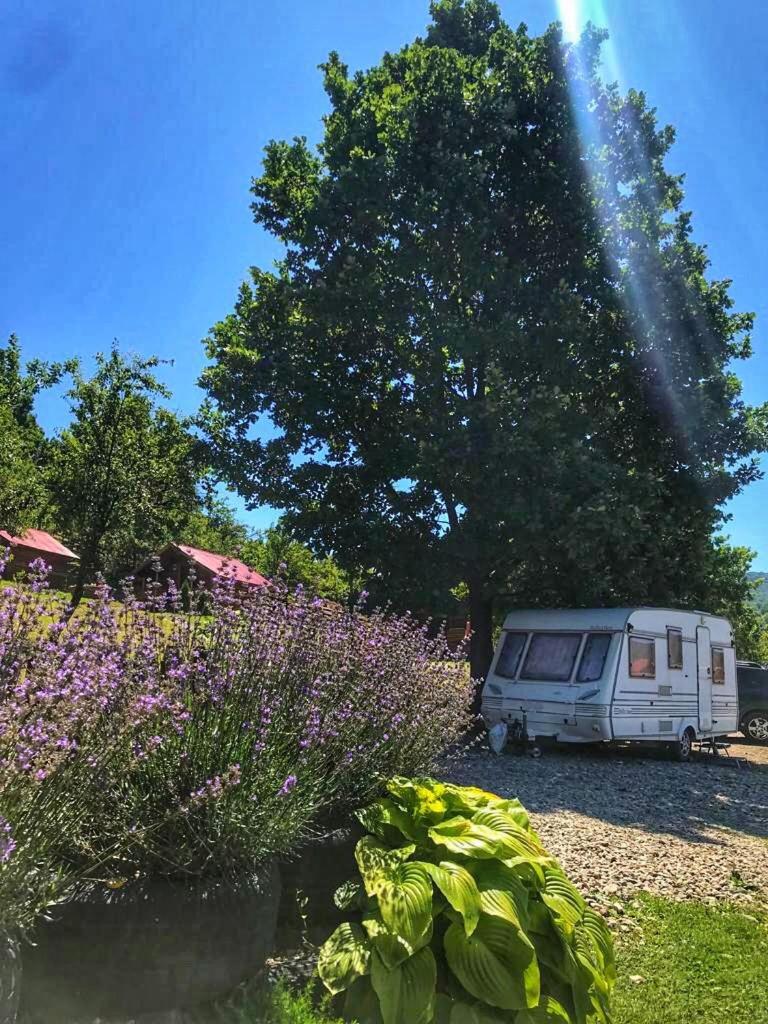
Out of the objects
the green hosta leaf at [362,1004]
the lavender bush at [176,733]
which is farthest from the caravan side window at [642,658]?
the green hosta leaf at [362,1004]

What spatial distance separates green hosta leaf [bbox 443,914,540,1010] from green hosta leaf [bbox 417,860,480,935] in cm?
8

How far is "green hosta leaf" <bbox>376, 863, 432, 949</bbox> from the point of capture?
2.72 metres

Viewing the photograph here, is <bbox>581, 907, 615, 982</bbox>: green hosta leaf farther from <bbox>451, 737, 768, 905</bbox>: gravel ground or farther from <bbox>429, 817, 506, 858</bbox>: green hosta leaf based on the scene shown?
<bbox>451, 737, 768, 905</bbox>: gravel ground

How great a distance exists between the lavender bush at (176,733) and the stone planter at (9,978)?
210 millimetres

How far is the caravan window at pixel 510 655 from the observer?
13492 millimetres

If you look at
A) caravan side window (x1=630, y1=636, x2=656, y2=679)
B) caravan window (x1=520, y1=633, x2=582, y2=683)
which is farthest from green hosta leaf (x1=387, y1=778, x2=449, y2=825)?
caravan side window (x1=630, y1=636, x2=656, y2=679)

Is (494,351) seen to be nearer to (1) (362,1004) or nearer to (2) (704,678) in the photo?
(2) (704,678)

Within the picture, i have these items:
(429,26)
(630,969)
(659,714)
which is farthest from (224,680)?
(429,26)

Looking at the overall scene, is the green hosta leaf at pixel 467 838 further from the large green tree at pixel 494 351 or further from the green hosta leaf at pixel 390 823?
the large green tree at pixel 494 351

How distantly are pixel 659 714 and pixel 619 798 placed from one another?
4194 millimetres

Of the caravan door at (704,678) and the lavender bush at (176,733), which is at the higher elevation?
the caravan door at (704,678)

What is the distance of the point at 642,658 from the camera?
1278 cm

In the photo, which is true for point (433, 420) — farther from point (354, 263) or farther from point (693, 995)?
point (693, 995)

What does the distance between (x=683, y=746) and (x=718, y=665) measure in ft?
8.12
